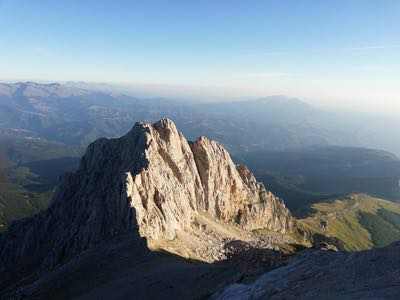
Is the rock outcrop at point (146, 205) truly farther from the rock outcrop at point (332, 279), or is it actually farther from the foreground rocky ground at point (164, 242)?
the rock outcrop at point (332, 279)

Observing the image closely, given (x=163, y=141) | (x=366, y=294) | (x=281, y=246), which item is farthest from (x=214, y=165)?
(x=366, y=294)

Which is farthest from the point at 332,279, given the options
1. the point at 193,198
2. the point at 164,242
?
the point at 193,198

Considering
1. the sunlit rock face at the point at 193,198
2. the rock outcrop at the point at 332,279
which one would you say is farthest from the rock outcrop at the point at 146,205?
the rock outcrop at the point at 332,279

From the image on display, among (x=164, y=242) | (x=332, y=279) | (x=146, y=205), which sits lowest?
(x=164, y=242)

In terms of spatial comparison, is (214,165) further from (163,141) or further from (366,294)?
(366,294)

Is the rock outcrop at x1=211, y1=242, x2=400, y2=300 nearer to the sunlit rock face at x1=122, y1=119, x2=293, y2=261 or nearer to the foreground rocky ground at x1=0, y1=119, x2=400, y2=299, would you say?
the foreground rocky ground at x1=0, y1=119, x2=400, y2=299

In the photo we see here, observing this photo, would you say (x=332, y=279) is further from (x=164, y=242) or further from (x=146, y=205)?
(x=146, y=205)

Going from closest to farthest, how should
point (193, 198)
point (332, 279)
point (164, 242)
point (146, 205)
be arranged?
1. point (332, 279)
2. point (164, 242)
3. point (146, 205)
4. point (193, 198)

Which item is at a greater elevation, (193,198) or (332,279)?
(332,279)
